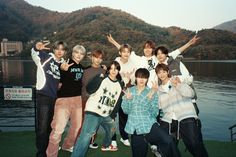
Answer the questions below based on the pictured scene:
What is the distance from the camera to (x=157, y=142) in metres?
4.36

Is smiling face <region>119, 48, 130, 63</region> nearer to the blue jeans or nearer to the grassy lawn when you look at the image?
the blue jeans

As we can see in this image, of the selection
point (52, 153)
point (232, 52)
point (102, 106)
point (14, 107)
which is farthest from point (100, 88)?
point (232, 52)

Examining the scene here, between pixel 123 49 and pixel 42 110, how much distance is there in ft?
6.73

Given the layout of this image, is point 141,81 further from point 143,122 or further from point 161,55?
point 161,55

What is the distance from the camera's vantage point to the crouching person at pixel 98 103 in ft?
15.6

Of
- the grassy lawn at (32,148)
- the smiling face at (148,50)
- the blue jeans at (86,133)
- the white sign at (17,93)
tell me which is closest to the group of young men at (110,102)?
the blue jeans at (86,133)

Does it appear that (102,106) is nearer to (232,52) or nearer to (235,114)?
(235,114)

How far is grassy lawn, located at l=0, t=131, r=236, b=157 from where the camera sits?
19.7 feet

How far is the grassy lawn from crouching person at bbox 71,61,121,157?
4.40 ft

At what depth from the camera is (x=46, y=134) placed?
16.7ft

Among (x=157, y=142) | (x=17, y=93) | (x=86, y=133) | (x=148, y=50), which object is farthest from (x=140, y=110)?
(x=17, y=93)

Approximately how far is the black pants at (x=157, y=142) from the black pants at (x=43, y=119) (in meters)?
1.63

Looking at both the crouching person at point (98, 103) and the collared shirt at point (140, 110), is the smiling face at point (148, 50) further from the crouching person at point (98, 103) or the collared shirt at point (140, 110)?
the collared shirt at point (140, 110)

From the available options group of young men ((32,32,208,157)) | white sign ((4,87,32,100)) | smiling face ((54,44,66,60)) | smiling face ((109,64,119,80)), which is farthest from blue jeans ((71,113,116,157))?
white sign ((4,87,32,100))
